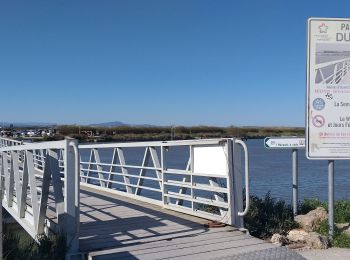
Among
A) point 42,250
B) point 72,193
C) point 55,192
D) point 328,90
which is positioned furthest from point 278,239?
point 42,250

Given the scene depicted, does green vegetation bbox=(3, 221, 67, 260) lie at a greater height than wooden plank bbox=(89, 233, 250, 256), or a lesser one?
greater

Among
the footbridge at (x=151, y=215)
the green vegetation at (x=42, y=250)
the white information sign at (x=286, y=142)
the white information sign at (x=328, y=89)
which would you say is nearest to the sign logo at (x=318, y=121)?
the white information sign at (x=328, y=89)

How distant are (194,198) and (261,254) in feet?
7.15

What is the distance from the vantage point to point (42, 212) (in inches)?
244

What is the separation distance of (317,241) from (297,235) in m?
0.41

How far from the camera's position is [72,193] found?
5359 millimetres

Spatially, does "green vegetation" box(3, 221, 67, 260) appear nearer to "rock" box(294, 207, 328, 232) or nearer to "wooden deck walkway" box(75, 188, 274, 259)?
"wooden deck walkway" box(75, 188, 274, 259)

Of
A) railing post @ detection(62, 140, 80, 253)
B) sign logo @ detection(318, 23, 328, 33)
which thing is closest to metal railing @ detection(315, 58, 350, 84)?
sign logo @ detection(318, 23, 328, 33)

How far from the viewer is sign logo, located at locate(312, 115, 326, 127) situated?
684 cm

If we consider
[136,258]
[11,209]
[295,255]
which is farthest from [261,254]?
[11,209]

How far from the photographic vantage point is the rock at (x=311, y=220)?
290 inches

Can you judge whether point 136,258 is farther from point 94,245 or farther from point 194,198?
point 194,198

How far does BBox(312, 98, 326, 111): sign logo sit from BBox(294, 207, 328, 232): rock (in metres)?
1.73

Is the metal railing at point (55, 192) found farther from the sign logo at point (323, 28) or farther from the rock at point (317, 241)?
the sign logo at point (323, 28)
